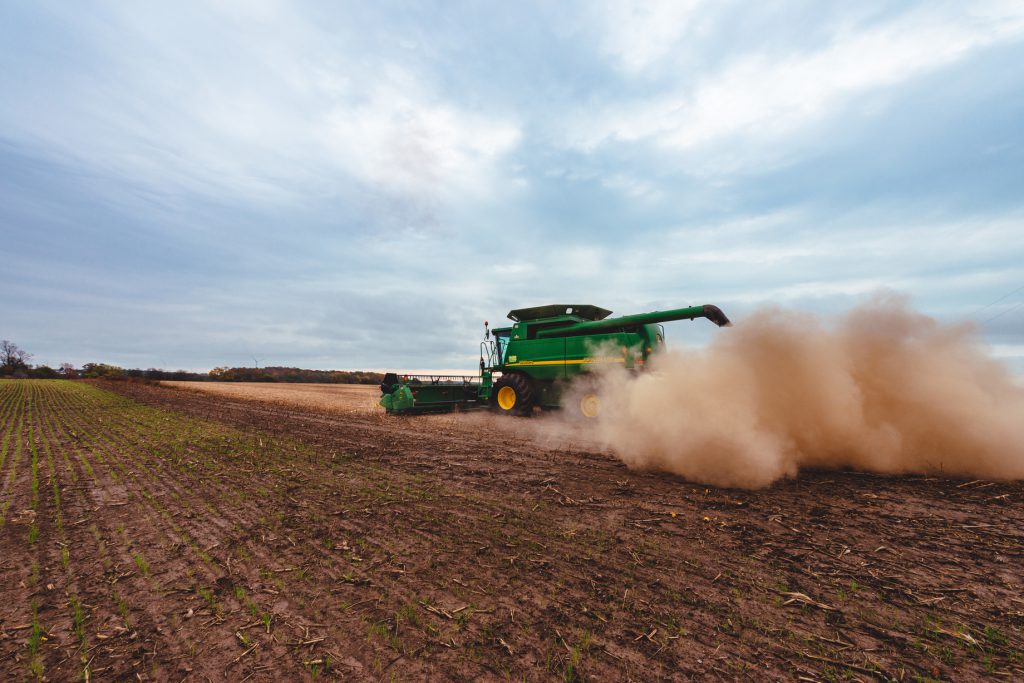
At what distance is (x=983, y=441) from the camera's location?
21.7 feet

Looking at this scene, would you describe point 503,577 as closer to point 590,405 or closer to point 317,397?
point 590,405

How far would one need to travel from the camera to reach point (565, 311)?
16.0 metres

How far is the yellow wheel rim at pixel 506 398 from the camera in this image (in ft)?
53.8

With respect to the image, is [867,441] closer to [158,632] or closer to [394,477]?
[394,477]

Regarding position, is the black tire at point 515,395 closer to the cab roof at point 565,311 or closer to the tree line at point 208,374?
the cab roof at point 565,311

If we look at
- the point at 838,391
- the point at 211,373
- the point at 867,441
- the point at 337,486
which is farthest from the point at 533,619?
the point at 211,373

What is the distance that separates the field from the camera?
2.53 meters

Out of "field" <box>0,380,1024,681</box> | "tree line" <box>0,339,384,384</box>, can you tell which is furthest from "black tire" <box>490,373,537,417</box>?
"tree line" <box>0,339,384,384</box>

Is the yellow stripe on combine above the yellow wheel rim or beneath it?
above

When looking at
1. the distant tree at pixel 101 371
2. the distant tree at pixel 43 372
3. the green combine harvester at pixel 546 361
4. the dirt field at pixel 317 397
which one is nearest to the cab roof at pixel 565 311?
the green combine harvester at pixel 546 361

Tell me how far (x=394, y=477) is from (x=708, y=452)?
4908mm

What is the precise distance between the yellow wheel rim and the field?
943 cm

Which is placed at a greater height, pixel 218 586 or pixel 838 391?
pixel 838 391

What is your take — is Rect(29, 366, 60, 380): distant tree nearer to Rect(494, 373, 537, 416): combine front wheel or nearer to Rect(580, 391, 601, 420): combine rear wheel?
Rect(494, 373, 537, 416): combine front wheel
